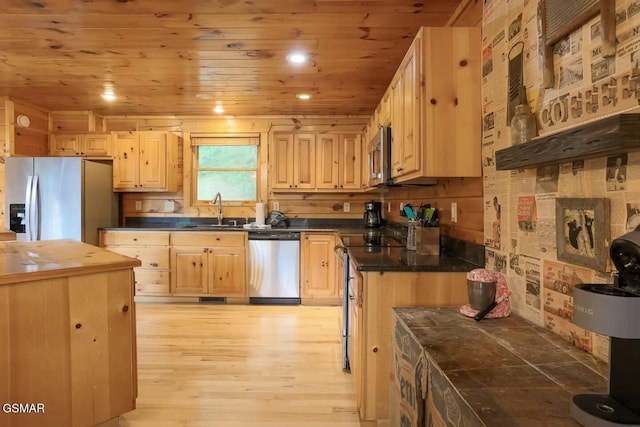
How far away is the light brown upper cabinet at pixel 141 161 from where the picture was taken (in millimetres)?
4430

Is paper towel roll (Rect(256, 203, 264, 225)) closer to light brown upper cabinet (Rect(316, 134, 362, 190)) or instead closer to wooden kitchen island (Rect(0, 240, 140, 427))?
light brown upper cabinet (Rect(316, 134, 362, 190))

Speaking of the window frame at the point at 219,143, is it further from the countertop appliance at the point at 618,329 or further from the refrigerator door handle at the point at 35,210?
the countertop appliance at the point at 618,329

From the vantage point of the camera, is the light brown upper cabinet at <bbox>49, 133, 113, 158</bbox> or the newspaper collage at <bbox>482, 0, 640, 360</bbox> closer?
the newspaper collage at <bbox>482, 0, 640, 360</bbox>

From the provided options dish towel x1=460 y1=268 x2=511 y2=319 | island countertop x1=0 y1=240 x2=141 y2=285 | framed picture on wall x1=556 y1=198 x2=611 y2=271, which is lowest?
dish towel x1=460 y1=268 x2=511 y2=319

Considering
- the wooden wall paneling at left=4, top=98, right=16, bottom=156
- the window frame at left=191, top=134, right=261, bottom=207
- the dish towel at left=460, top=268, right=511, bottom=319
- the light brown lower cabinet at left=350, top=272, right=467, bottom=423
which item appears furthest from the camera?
the window frame at left=191, top=134, right=261, bottom=207

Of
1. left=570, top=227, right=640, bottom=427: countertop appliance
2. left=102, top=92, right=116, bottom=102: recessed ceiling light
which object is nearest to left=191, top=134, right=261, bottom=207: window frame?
left=102, top=92, right=116, bottom=102: recessed ceiling light

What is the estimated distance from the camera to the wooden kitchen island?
1.53 m

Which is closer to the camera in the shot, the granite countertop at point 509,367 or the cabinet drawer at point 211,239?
the granite countertop at point 509,367

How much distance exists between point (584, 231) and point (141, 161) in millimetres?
4499

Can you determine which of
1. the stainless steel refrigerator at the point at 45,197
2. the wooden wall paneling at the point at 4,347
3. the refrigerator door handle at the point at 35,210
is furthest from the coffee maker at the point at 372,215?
the refrigerator door handle at the point at 35,210

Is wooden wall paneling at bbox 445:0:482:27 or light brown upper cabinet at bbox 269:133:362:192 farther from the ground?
wooden wall paneling at bbox 445:0:482:27

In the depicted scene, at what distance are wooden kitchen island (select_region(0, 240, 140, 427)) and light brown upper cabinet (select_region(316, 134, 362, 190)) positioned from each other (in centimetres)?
291

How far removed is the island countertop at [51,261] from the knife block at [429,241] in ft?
5.30

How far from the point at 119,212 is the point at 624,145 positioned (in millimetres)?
5112
